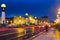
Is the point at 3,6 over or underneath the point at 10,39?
over

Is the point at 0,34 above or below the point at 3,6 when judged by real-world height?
below

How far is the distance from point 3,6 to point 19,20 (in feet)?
284

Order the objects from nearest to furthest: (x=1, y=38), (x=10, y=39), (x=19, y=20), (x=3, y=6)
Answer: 1. (x=1, y=38)
2. (x=10, y=39)
3. (x=3, y=6)
4. (x=19, y=20)

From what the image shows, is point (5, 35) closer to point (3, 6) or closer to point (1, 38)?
point (1, 38)

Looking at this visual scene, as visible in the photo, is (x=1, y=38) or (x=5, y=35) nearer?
(x=1, y=38)

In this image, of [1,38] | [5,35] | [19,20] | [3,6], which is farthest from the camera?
[19,20]

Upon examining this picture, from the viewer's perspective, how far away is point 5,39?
1523cm

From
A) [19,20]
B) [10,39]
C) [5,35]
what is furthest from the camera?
[19,20]

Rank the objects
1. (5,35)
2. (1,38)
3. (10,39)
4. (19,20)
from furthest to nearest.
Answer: (19,20)
(10,39)
(5,35)
(1,38)

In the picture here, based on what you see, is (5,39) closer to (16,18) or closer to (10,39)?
(10,39)

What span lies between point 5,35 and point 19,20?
127m

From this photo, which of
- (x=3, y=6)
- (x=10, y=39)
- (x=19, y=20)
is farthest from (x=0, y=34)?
(x=19, y=20)

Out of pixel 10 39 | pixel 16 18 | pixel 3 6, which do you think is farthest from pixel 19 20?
pixel 10 39

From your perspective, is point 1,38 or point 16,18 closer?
point 1,38
